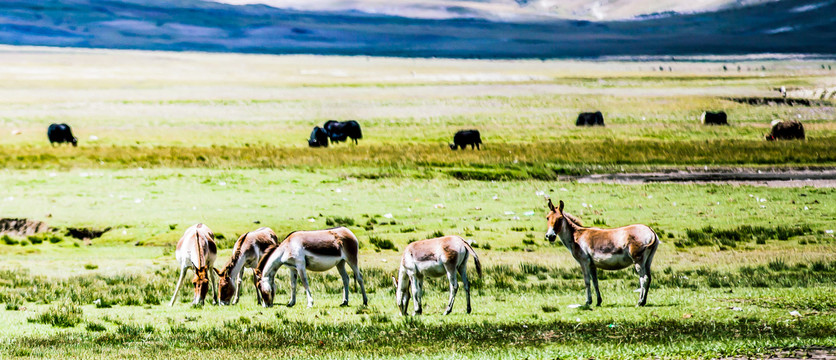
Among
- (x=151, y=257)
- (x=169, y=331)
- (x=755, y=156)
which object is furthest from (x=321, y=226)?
(x=755, y=156)

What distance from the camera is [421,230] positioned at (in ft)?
104

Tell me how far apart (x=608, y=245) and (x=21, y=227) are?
2191cm

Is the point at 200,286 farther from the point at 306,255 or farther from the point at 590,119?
the point at 590,119

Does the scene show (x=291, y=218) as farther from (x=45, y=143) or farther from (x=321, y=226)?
(x=45, y=143)

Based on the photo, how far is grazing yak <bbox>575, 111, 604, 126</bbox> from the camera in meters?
→ 86.4

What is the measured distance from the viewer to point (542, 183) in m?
44.7

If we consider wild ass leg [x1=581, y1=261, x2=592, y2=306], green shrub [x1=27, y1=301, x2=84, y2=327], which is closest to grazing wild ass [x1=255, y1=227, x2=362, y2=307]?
green shrub [x1=27, y1=301, x2=84, y2=327]

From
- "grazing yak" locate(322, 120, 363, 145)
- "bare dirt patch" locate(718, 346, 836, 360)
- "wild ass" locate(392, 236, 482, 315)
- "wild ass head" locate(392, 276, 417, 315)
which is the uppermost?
"wild ass" locate(392, 236, 482, 315)

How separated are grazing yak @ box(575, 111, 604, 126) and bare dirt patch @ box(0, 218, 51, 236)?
59.4m

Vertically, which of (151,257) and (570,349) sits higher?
(570,349)

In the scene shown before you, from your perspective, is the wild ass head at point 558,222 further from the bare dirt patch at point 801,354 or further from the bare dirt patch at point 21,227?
the bare dirt patch at point 21,227

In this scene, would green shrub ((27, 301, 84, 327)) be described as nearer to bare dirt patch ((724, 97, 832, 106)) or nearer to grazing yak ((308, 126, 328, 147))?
grazing yak ((308, 126, 328, 147))

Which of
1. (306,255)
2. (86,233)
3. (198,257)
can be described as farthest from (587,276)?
(86,233)

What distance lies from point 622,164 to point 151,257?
101 feet
